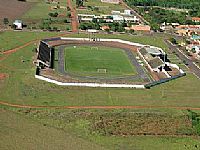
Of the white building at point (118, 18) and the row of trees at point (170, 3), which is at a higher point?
the row of trees at point (170, 3)

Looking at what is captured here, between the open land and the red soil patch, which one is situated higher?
the red soil patch

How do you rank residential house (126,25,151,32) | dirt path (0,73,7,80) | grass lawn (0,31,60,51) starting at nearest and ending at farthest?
dirt path (0,73,7,80) < grass lawn (0,31,60,51) < residential house (126,25,151,32)

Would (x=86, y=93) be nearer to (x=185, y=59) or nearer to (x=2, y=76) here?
(x=2, y=76)

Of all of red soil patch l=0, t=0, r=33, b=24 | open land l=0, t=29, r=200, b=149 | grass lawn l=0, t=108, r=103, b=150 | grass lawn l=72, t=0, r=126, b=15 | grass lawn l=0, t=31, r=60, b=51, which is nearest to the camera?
grass lawn l=0, t=108, r=103, b=150

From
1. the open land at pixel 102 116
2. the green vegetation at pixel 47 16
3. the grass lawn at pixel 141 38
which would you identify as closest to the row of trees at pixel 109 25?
A: the green vegetation at pixel 47 16

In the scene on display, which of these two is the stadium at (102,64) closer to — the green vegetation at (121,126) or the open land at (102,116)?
the open land at (102,116)

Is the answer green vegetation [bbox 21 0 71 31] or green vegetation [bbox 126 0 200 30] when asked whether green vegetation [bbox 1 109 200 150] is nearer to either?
green vegetation [bbox 21 0 71 31]

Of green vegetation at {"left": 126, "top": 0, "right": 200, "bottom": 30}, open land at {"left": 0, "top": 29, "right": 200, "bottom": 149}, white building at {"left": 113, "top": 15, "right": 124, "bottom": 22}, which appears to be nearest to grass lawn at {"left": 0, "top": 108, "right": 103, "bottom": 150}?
open land at {"left": 0, "top": 29, "right": 200, "bottom": 149}

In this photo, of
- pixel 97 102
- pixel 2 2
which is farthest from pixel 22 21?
pixel 97 102
